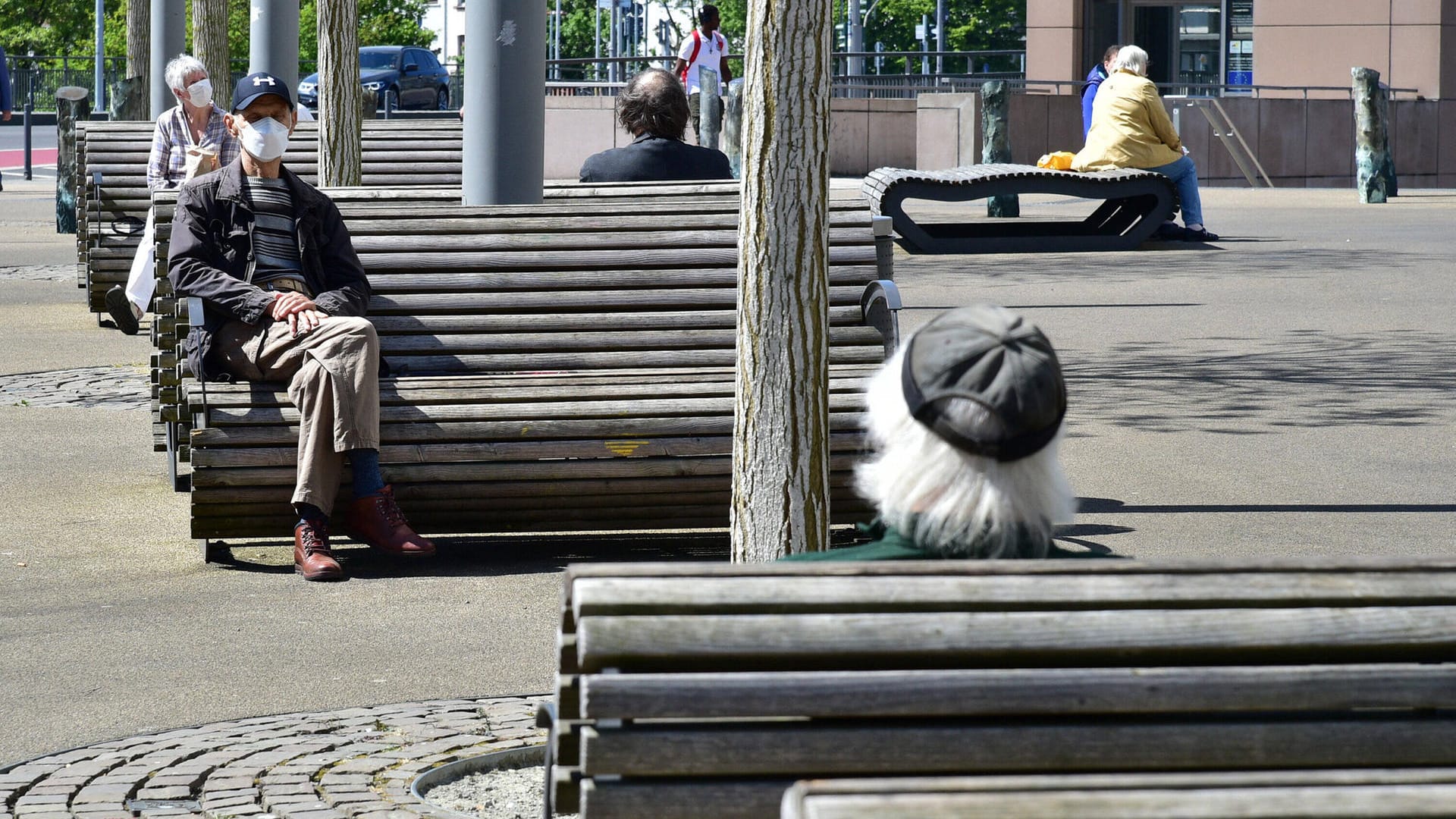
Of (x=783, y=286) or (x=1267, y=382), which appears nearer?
(x=783, y=286)

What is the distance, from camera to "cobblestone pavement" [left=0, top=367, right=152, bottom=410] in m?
9.95

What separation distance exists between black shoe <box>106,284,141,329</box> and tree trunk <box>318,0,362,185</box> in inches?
73.0

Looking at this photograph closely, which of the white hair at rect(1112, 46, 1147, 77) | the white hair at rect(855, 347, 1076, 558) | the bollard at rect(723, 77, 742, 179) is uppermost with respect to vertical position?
the white hair at rect(1112, 46, 1147, 77)

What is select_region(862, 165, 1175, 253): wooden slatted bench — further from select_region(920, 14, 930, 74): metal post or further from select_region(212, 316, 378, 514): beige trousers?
select_region(920, 14, 930, 74): metal post

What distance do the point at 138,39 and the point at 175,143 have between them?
846 centimetres

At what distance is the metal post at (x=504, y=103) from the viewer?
8039 mm

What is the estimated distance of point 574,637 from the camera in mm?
2623

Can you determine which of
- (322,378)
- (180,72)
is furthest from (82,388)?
(322,378)

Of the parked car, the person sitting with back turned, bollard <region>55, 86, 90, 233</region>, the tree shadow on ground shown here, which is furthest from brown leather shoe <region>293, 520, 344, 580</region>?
the parked car

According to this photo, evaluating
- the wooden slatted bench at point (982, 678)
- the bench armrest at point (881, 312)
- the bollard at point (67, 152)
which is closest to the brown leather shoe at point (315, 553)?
the bench armrest at point (881, 312)

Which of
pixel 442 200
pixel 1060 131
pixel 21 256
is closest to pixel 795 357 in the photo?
pixel 442 200

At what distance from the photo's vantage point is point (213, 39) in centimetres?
1412

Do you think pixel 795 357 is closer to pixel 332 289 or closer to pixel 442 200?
pixel 332 289

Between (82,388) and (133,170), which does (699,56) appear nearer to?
(133,170)
